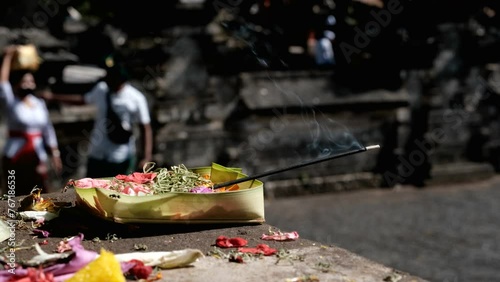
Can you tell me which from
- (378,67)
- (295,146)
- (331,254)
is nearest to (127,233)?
(331,254)

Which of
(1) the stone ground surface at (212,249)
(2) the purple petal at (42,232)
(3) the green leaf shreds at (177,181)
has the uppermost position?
(3) the green leaf shreds at (177,181)

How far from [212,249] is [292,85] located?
8738mm

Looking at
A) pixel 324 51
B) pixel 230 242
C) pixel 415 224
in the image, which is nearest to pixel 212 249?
pixel 230 242

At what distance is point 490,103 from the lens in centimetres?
1361

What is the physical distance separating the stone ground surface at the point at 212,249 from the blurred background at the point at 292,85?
6118 mm

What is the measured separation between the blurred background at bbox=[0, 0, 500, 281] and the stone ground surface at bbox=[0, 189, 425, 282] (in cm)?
612

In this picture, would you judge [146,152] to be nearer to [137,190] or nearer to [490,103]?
[137,190]

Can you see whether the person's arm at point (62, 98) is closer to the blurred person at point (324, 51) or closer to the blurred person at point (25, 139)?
the blurred person at point (25, 139)

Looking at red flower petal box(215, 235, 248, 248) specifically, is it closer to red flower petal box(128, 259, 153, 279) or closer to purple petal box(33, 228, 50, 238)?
red flower petal box(128, 259, 153, 279)

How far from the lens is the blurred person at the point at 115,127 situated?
7.86m

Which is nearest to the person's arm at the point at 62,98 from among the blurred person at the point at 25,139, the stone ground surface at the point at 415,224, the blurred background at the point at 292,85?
the blurred background at the point at 292,85

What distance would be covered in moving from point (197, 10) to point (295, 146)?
2.61 metres

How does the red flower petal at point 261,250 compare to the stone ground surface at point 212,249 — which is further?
the red flower petal at point 261,250

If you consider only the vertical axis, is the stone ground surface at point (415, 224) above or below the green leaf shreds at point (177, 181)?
below
